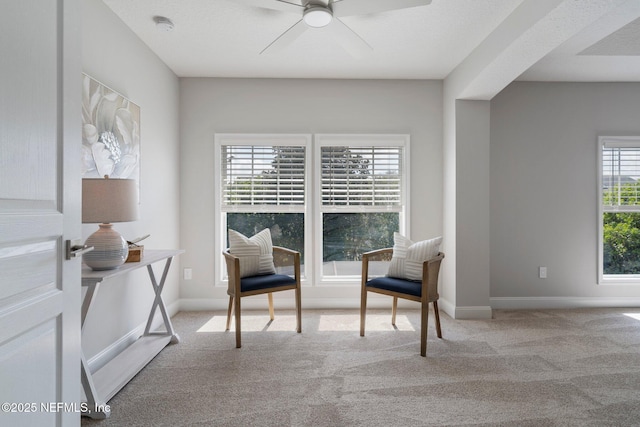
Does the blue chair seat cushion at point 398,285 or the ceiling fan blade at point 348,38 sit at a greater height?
the ceiling fan blade at point 348,38

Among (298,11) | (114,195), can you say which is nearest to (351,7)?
(298,11)

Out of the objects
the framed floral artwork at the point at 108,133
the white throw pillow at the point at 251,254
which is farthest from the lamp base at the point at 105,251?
the white throw pillow at the point at 251,254

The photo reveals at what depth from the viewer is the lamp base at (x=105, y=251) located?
210 centimetres

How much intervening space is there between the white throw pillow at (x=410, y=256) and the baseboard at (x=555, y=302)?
5.03 ft

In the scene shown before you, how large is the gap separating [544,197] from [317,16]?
3340 mm

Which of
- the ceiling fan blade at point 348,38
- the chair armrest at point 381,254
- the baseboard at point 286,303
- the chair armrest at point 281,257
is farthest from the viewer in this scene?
the baseboard at point 286,303

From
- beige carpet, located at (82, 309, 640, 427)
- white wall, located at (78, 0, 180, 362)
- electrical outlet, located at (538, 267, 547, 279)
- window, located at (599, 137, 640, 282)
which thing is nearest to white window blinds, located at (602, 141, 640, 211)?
window, located at (599, 137, 640, 282)

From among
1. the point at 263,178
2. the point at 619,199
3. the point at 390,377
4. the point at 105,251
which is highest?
the point at 263,178

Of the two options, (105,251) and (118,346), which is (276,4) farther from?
(118,346)

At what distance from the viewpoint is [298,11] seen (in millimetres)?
2395

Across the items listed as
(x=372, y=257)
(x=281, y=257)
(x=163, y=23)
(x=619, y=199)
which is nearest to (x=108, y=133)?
(x=163, y=23)

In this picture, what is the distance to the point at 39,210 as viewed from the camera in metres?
1.12

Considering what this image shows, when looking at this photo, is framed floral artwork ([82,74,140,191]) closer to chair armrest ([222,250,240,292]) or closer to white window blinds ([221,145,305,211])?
chair armrest ([222,250,240,292])

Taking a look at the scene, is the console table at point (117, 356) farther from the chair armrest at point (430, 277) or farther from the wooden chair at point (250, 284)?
the chair armrest at point (430, 277)
